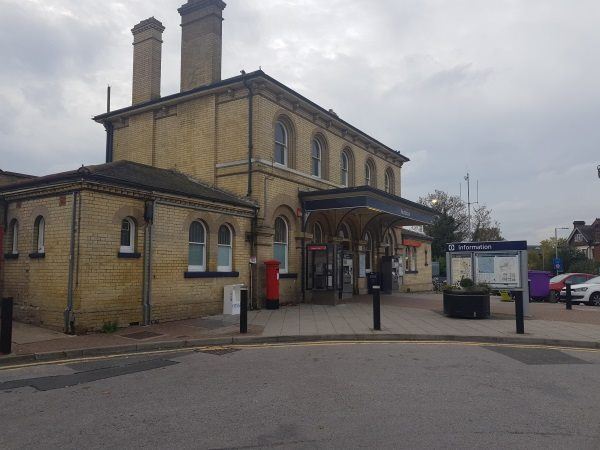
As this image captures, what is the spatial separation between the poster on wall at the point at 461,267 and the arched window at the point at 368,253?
7.95 m

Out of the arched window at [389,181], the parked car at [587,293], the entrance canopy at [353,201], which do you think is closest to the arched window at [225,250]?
the entrance canopy at [353,201]

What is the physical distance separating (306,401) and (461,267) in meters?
11.0

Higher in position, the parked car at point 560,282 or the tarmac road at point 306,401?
the parked car at point 560,282

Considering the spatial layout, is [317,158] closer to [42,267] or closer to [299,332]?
[299,332]

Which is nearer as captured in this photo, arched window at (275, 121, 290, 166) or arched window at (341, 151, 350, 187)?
arched window at (275, 121, 290, 166)

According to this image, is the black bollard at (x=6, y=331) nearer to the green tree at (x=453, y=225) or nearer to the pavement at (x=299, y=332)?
the pavement at (x=299, y=332)

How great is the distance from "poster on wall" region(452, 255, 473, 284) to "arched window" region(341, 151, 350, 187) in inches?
304

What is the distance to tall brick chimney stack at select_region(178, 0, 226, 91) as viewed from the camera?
61.9 ft

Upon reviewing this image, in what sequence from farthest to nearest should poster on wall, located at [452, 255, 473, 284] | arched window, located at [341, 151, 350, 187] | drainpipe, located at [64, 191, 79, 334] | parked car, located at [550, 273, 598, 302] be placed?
arched window, located at [341, 151, 350, 187] → parked car, located at [550, 273, 598, 302] → poster on wall, located at [452, 255, 473, 284] → drainpipe, located at [64, 191, 79, 334]

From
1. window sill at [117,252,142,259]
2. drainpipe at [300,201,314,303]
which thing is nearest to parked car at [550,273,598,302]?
drainpipe at [300,201,314,303]

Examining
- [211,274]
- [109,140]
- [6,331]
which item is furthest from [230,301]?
[109,140]

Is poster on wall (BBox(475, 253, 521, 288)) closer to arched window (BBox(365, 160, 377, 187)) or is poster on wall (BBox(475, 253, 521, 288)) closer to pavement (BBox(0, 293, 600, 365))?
pavement (BBox(0, 293, 600, 365))

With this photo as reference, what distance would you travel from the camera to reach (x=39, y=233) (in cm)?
1172

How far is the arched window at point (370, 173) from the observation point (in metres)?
24.5
